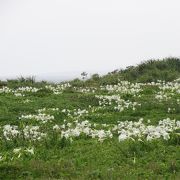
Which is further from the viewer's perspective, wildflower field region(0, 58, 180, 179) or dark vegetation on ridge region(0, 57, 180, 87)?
dark vegetation on ridge region(0, 57, 180, 87)

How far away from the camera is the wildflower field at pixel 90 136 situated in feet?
42.1

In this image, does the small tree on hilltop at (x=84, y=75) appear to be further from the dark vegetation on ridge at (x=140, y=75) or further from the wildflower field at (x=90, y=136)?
the wildflower field at (x=90, y=136)

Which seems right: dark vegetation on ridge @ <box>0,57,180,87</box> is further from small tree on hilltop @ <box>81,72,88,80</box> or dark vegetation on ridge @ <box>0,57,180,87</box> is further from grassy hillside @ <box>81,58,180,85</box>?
small tree on hilltop @ <box>81,72,88,80</box>

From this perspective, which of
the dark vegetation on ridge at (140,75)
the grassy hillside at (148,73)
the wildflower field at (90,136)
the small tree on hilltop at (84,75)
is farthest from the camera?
the small tree on hilltop at (84,75)

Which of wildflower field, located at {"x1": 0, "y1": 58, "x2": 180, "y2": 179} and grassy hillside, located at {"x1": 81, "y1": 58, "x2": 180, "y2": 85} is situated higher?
grassy hillside, located at {"x1": 81, "y1": 58, "x2": 180, "y2": 85}

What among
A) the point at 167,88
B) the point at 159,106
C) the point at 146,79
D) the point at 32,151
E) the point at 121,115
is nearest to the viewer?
the point at 32,151

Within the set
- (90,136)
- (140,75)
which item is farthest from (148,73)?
(90,136)

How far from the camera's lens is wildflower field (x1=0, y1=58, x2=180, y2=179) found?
12.8 meters

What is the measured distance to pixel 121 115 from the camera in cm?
2100

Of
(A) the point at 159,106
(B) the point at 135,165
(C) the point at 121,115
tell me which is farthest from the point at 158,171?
(A) the point at 159,106

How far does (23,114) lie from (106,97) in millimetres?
5111

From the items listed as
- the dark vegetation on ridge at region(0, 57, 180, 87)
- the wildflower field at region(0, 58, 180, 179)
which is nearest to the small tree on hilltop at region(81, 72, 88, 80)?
the dark vegetation on ridge at region(0, 57, 180, 87)

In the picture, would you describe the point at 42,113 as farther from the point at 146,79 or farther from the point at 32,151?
the point at 146,79

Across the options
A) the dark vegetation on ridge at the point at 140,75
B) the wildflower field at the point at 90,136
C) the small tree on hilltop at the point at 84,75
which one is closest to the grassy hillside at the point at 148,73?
the dark vegetation on ridge at the point at 140,75
